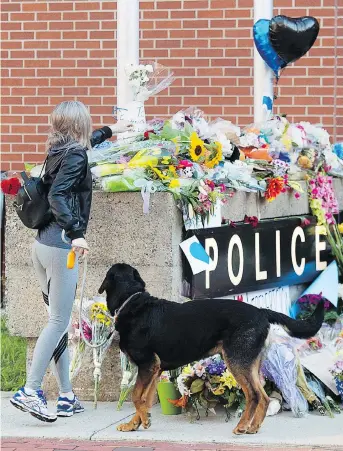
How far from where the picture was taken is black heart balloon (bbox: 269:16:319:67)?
8.52 meters

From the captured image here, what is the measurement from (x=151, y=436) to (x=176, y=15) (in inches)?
207

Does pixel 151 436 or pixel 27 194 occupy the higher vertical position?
pixel 27 194

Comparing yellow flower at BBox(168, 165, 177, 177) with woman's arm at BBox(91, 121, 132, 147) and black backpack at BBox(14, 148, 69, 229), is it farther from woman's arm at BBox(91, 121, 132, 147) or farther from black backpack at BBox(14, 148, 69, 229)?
black backpack at BBox(14, 148, 69, 229)

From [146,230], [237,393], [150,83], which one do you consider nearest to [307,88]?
[150,83]

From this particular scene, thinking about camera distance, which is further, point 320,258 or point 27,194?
point 320,258

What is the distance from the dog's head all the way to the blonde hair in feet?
2.47

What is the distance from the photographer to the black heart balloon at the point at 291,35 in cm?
852

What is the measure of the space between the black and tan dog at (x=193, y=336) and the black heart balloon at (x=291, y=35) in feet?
10.4

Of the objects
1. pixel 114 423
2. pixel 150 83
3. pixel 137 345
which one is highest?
pixel 150 83

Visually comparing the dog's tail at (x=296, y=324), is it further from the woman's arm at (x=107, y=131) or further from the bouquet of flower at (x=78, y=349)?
the woman's arm at (x=107, y=131)

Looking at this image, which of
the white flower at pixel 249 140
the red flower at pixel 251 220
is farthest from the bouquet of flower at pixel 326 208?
the red flower at pixel 251 220

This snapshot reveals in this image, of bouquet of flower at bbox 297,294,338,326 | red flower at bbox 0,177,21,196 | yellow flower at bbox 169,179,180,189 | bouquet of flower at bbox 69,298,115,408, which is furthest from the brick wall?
bouquet of flower at bbox 69,298,115,408

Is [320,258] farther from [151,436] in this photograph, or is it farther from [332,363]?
[151,436]

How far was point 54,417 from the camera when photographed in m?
6.03
